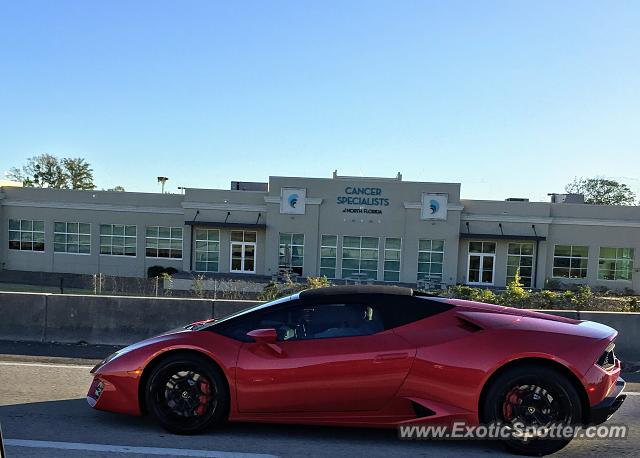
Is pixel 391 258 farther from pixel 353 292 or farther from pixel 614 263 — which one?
pixel 353 292

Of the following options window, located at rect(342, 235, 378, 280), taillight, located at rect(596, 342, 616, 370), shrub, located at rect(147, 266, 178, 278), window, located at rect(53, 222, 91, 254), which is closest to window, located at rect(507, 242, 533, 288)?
window, located at rect(342, 235, 378, 280)

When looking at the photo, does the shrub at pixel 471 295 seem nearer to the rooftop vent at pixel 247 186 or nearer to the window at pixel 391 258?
the window at pixel 391 258

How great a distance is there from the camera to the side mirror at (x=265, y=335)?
14.9 feet

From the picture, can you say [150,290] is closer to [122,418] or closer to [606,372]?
[122,418]

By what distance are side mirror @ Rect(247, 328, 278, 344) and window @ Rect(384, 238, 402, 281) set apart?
3183cm

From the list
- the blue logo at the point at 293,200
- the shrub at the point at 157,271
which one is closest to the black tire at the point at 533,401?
the blue logo at the point at 293,200

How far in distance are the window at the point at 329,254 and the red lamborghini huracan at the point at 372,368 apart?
3146 centimetres

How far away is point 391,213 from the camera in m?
35.9

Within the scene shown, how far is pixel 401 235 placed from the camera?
118 ft

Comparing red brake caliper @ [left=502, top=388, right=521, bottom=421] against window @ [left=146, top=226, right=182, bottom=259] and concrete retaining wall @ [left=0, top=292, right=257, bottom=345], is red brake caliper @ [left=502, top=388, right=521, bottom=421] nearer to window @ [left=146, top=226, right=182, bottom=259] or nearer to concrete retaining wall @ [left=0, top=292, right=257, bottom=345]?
concrete retaining wall @ [left=0, top=292, right=257, bottom=345]

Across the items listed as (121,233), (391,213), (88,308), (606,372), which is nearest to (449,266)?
(391,213)

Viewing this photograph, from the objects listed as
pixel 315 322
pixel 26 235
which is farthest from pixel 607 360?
pixel 26 235

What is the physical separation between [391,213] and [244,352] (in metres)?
31.8

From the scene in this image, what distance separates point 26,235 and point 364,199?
24763mm
